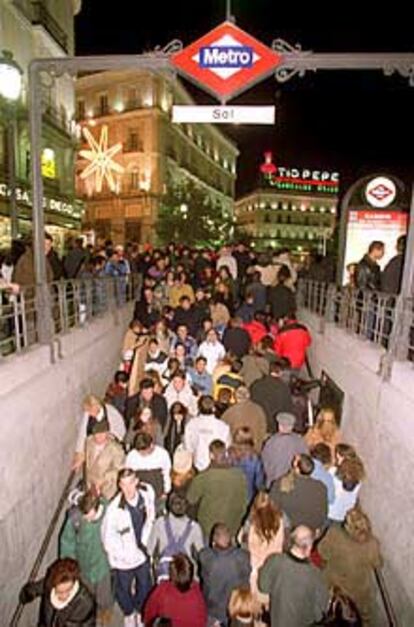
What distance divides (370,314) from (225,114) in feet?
12.3

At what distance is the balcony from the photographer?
2612 cm

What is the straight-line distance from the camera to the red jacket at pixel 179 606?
14.6ft

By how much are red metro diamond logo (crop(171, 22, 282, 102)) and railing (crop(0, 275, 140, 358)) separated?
12.0ft

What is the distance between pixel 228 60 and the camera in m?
6.52

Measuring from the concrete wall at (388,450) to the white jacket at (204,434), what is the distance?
1831 millimetres

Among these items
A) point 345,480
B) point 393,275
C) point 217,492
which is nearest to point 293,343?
point 393,275

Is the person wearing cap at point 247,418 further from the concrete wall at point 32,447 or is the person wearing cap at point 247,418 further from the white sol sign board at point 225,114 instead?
the white sol sign board at point 225,114

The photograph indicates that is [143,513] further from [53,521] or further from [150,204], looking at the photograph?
→ [150,204]

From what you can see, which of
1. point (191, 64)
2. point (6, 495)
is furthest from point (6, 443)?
point (191, 64)

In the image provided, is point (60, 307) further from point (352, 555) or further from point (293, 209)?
point (293, 209)

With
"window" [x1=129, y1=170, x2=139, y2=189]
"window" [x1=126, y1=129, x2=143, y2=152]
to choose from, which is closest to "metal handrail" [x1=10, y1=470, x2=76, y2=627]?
"window" [x1=129, y1=170, x2=139, y2=189]

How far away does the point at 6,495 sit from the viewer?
18.2 ft

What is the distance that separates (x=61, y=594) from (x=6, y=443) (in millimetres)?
1947

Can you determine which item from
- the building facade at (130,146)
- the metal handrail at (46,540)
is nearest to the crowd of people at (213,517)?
the metal handrail at (46,540)
